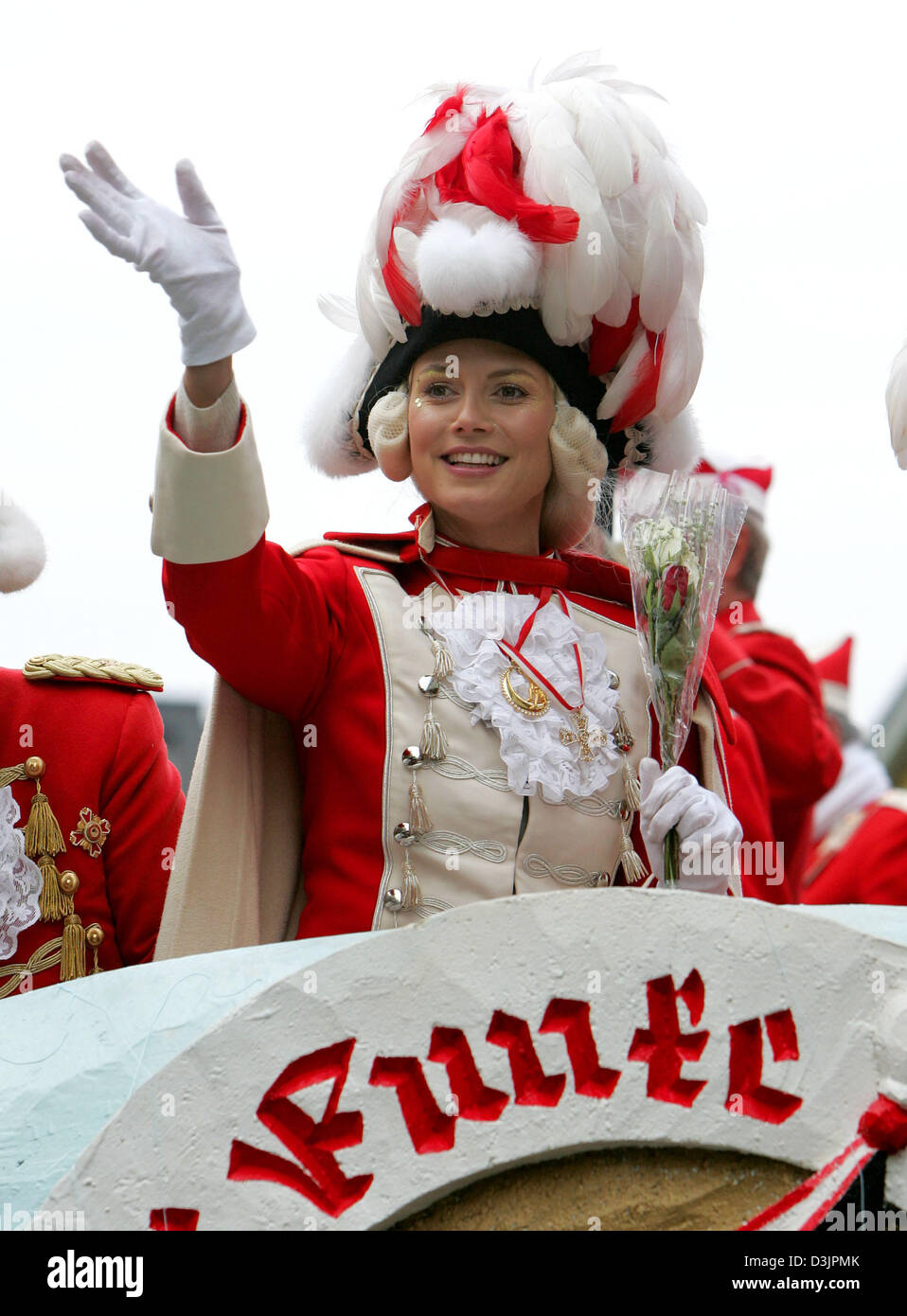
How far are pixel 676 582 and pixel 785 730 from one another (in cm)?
236

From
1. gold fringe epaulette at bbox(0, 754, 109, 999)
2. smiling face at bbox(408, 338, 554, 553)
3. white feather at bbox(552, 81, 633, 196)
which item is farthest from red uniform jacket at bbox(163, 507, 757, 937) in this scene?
white feather at bbox(552, 81, 633, 196)

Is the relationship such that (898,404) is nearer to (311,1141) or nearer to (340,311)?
(340,311)

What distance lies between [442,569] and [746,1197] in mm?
1266

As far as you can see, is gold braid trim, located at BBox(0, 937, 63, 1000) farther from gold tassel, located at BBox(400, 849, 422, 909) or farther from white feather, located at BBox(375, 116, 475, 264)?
white feather, located at BBox(375, 116, 475, 264)

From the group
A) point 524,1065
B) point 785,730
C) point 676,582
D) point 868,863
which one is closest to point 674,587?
point 676,582

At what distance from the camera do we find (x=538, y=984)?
1.90m

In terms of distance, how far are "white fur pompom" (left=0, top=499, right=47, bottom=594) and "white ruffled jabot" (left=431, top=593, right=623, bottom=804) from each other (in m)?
0.76

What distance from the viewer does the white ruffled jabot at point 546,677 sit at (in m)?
2.69

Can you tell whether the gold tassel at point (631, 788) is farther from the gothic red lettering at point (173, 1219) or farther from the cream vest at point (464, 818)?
the gothic red lettering at point (173, 1219)

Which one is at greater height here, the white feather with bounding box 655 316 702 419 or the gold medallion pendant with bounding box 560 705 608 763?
the white feather with bounding box 655 316 702 419

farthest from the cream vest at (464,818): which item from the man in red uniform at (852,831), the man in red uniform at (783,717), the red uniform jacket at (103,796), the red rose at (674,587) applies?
the man in red uniform at (852,831)

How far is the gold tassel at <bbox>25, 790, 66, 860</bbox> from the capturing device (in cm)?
300
